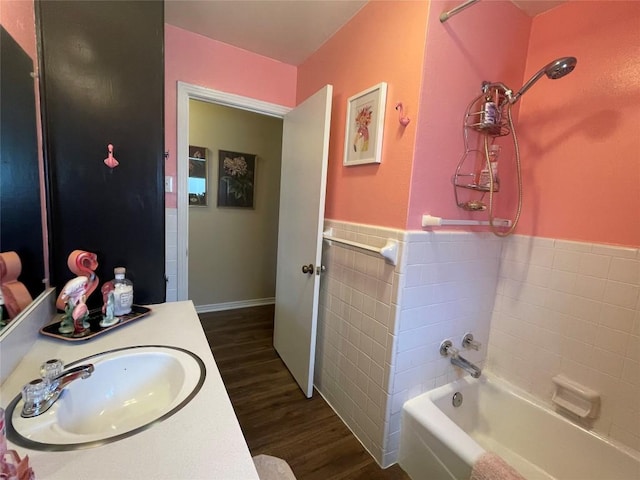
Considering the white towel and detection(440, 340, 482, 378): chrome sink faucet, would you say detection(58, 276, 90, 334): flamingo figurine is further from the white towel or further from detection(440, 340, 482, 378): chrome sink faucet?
detection(440, 340, 482, 378): chrome sink faucet

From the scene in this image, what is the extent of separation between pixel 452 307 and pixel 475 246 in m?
0.34

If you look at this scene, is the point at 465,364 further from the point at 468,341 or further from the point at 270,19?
the point at 270,19

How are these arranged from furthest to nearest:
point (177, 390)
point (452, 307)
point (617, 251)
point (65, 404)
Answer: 1. point (452, 307)
2. point (617, 251)
3. point (177, 390)
4. point (65, 404)

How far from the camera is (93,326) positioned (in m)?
1.02

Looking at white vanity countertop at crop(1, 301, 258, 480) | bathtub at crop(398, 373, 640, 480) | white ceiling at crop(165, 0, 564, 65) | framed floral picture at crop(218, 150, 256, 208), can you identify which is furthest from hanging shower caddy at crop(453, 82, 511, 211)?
framed floral picture at crop(218, 150, 256, 208)

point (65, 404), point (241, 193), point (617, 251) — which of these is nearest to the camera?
point (65, 404)

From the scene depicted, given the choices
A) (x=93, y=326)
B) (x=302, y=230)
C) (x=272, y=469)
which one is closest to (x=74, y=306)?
(x=93, y=326)

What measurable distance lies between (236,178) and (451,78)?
2.30 meters

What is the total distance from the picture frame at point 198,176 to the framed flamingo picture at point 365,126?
1827 mm

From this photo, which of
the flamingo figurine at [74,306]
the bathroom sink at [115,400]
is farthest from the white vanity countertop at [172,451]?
the flamingo figurine at [74,306]

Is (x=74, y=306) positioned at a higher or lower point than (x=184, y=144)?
lower

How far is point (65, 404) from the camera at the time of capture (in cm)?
69

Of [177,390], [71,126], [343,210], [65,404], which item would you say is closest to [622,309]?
[343,210]

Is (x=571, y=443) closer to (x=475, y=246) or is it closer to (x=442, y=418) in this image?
(x=442, y=418)
